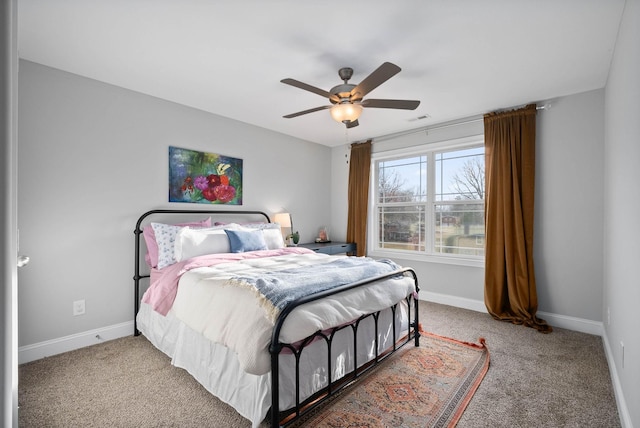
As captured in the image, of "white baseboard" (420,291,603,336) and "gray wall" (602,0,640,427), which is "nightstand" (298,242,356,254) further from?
"gray wall" (602,0,640,427)

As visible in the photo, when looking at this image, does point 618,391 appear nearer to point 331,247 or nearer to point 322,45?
point 322,45

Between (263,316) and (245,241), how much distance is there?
1634mm

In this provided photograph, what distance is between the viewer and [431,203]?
431 centimetres

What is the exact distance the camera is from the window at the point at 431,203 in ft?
13.1

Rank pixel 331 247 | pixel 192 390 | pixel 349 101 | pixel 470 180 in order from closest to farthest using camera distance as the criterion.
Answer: pixel 192 390
pixel 349 101
pixel 470 180
pixel 331 247

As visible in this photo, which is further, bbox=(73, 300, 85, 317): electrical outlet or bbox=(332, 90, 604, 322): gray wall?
bbox=(332, 90, 604, 322): gray wall

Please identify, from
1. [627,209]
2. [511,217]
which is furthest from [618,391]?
[511,217]

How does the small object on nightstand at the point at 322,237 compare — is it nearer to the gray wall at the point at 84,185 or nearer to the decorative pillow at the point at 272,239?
the decorative pillow at the point at 272,239

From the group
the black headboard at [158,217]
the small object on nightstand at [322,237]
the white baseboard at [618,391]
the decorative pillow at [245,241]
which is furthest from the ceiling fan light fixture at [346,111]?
the small object on nightstand at [322,237]

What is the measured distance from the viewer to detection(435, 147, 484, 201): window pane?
13.0ft

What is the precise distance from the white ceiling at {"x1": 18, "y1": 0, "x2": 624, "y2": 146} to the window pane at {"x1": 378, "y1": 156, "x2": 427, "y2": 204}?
1326 mm

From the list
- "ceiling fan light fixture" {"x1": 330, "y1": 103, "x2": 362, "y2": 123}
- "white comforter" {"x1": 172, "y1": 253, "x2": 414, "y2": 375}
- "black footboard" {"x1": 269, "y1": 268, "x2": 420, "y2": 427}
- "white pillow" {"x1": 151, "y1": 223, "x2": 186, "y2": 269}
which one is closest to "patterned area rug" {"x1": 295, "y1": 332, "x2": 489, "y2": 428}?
"black footboard" {"x1": 269, "y1": 268, "x2": 420, "y2": 427}

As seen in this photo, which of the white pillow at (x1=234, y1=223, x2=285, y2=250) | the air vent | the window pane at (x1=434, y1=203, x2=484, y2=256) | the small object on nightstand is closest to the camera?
the white pillow at (x1=234, y1=223, x2=285, y2=250)

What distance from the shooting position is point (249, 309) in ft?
5.69
